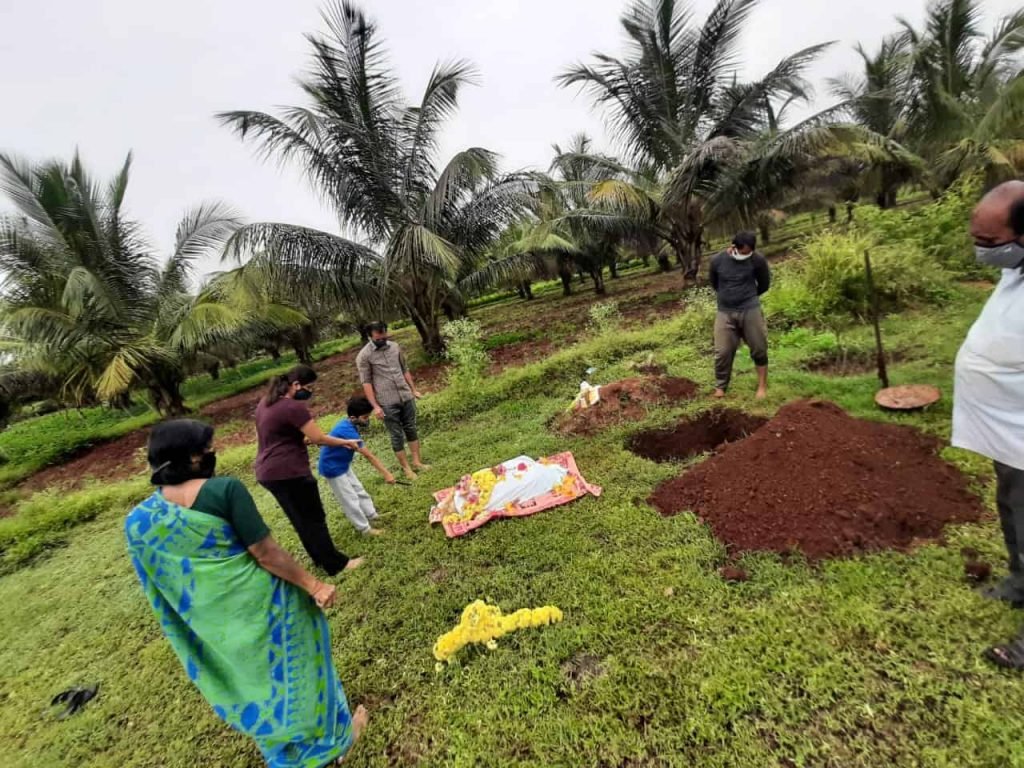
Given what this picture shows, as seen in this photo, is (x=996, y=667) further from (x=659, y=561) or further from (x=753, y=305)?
(x=753, y=305)

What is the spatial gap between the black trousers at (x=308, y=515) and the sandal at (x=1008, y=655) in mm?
3443

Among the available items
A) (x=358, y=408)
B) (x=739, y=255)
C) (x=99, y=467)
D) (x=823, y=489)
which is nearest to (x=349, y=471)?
(x=358, y=408)

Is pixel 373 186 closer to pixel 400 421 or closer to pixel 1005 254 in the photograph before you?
pixel 400 421

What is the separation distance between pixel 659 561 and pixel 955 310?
598cm

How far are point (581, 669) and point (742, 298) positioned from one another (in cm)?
365

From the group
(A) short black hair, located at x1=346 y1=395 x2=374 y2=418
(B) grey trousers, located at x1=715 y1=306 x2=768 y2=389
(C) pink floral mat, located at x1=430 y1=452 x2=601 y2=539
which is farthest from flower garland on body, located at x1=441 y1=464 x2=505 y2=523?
(B) grey trousers, located at x1=715 y1=306 x2=768 y2=389

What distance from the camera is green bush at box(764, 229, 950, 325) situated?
5.08 m

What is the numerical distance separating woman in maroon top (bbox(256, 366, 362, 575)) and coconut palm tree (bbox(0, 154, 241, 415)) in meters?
7.39

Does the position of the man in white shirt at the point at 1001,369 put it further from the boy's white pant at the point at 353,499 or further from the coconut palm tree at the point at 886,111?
the coconut palm tree at the point at 886,111

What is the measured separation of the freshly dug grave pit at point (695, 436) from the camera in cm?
398

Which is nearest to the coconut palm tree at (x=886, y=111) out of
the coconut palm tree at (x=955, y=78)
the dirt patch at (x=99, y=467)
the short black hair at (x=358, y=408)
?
the coconut palm tree at (x=955, y=78)

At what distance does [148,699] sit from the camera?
8.62 ft

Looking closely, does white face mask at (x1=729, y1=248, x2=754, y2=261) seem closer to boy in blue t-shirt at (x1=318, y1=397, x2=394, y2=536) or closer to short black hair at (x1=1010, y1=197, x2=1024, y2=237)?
short black hair at (x1=1010, y1=197, x2=1024, y2=237)

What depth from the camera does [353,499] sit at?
3.59 m
